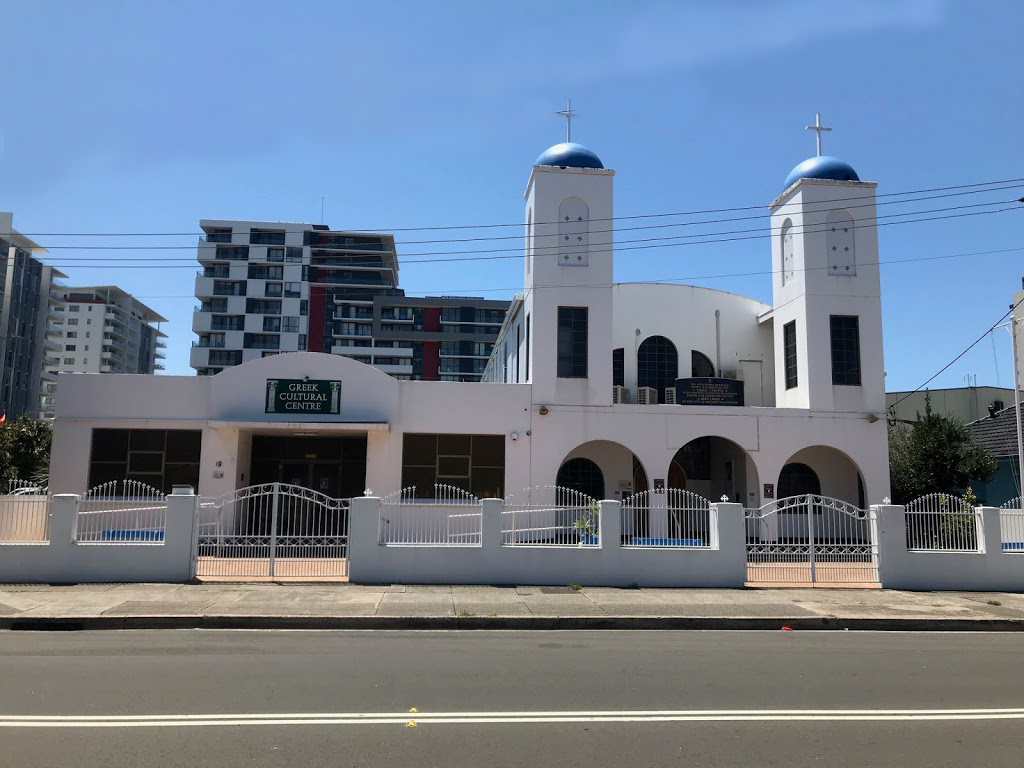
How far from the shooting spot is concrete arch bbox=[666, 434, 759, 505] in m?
24.6

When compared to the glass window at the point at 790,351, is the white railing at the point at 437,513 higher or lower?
lower

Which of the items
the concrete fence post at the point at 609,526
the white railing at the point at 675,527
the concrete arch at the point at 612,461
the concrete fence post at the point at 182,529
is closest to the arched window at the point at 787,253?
the concrete arch at the point at 612,461

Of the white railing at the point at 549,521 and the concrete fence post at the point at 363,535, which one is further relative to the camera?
the white railing at the point at 549,521

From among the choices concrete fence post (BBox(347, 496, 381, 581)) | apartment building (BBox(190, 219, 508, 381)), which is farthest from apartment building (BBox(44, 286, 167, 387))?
concrete fence post (BBox(347, 496, 381, 581))

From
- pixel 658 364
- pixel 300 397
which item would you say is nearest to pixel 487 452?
pixel 300 397

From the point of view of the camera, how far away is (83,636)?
10.7 meters

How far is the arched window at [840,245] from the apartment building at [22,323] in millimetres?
90921

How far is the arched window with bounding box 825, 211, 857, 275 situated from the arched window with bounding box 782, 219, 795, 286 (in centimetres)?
111

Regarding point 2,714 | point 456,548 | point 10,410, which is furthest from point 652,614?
point 10,410

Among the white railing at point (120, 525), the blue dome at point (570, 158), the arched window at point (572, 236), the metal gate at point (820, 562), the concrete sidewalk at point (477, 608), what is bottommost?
the concrete sidewalk at point (477, 608)

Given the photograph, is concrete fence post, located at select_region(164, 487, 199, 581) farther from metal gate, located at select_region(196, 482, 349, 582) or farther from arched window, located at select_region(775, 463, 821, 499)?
arched window, located at select_region(775, 463, 821, 499)

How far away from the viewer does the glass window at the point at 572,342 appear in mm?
22375

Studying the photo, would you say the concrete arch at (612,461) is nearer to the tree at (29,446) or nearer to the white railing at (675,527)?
the white railing at (675,527)

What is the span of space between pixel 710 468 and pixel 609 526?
1147cm
